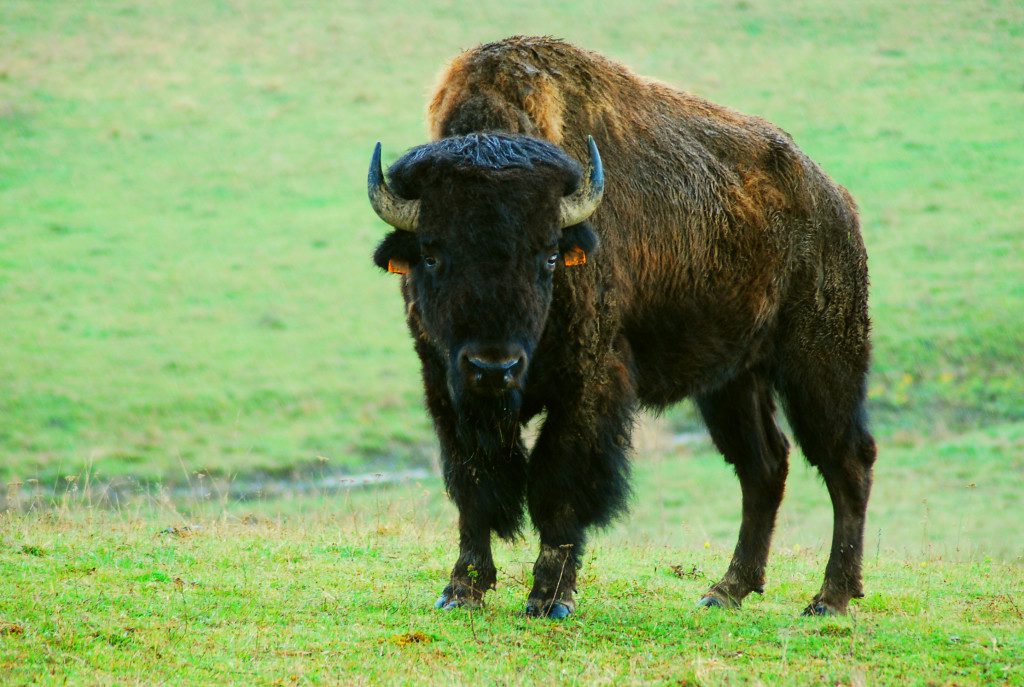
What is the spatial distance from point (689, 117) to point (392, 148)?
76.6 feet

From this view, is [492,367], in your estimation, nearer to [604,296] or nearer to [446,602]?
[604,296]

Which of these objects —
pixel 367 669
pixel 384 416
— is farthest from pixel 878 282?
pixel 367 669

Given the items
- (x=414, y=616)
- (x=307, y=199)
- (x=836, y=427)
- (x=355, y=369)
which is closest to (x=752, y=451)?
(x=836, y=427)

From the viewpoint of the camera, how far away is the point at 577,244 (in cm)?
677

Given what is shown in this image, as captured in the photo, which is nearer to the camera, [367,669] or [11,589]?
[367,669]

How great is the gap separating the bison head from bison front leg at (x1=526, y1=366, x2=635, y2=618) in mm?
465

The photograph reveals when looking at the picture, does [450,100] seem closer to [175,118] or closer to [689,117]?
[689,117]

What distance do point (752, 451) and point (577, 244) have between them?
108 inches

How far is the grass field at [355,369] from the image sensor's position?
20.4 ft

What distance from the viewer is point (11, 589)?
6.41m

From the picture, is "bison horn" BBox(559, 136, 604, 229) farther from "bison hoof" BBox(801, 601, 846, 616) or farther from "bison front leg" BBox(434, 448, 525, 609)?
"bison hoof" BBox(801, 601, 846, 616)

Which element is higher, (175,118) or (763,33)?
(763,33)

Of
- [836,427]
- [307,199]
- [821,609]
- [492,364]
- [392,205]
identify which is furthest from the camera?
[307,199]

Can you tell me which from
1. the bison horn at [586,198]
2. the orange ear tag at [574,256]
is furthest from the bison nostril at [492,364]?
the bison horn at [586,198]
